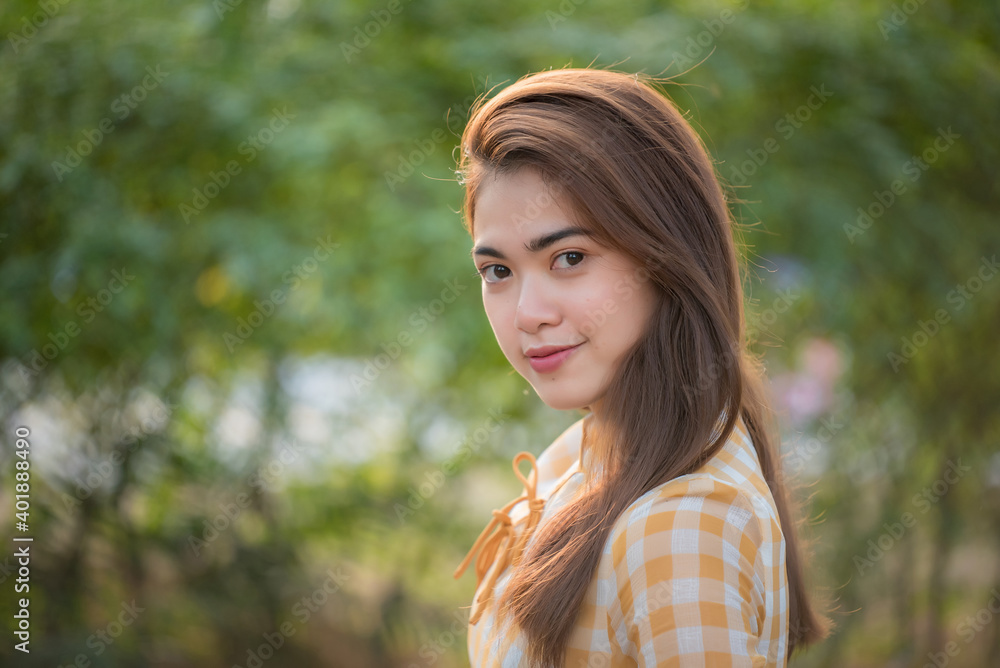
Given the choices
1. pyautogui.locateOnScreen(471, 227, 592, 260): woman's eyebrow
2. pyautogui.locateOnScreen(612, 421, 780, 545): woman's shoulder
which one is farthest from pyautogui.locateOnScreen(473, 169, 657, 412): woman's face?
pyautogui.locateOnScreen(612, 421, 780, 545): woman's shoulder

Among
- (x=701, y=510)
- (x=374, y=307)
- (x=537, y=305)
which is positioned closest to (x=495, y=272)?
(x=537, y=305)

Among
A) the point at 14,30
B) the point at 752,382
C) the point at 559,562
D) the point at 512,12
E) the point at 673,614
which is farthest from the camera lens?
the point at 512,12

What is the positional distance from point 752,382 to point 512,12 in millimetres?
1928

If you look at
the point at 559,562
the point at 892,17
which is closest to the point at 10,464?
the point at 559,562

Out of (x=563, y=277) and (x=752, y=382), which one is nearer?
(x=563, y=277)

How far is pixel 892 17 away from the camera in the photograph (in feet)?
8.29

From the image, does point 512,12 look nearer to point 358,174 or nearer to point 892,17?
point 358,174

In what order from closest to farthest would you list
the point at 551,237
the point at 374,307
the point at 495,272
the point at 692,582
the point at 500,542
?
the point at 692,582 → the point at 551,237 → the point at 495,272 → the point at 500,542 → the point at 374,307

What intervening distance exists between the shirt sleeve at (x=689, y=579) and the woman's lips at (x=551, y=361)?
0.23 metres

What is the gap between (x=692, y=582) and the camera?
32.1 inches

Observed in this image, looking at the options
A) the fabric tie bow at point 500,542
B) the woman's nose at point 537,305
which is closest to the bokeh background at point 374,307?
the fabric tie bow at point 500,542

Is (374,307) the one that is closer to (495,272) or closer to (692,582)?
(495,272)

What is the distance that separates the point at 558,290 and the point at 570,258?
0.05 m

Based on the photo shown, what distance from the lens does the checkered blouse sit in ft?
2.65
